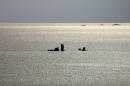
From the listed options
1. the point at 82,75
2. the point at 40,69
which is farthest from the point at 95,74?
the point at 40,69

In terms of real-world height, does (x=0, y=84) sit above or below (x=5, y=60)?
below

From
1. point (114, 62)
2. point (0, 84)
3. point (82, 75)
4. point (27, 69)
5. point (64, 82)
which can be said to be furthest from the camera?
point (114, 62)

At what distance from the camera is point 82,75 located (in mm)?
17797

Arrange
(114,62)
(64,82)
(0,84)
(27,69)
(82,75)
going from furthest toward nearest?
(114,62), (27,69), (82,75), (64,82), (0,84)

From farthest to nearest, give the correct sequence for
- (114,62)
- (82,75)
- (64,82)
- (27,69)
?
(114,62) → (27,69) → (82,75) → (64,82)

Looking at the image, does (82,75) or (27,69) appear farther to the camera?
(27,69)

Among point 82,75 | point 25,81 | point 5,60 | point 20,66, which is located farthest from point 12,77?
point 5,60

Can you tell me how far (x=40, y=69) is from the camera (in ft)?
64.2

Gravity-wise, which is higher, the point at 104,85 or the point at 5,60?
the point at 5,60

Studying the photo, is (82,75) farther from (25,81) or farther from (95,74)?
(25,81)

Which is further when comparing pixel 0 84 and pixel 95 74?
pixel 95 74

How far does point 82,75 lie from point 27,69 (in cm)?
238

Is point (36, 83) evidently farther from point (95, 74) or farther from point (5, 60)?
point (5, 60)

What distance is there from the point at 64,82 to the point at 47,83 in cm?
60
